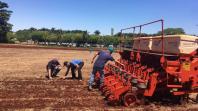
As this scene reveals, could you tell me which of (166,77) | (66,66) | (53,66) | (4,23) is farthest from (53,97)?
(4,23)

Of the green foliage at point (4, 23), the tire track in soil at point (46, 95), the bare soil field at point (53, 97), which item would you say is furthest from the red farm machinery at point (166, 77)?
the green foliage at point (4, 23)

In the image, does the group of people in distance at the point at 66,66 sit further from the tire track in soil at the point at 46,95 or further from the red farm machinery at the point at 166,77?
the red farm machinery at the point at 166,77

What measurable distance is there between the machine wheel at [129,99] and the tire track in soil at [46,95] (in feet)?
2.31

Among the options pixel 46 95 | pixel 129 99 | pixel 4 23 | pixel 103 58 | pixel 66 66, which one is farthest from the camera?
pixel 4 23

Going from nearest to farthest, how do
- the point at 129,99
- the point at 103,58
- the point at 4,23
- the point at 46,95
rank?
1. the point at 129,99
2. the point at 46,95
3. the point at 103,58
4. the point at 4,23

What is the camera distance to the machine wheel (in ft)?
33.1

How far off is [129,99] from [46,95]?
10.2 ft

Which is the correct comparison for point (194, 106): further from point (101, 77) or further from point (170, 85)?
point (101, 77)

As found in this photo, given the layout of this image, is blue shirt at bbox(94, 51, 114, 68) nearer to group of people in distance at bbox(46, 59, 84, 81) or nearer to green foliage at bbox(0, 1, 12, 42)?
group of people in distance at bbox(46, 59, 84, 81)

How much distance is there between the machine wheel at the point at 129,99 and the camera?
10.1m

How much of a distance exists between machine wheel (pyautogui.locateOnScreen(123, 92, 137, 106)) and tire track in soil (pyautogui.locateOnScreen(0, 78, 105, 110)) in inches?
27.8

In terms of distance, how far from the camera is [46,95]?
455 inches

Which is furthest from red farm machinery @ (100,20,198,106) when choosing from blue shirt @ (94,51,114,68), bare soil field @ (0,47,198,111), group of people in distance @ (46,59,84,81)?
group of people in distance @ (46,59,84,81)

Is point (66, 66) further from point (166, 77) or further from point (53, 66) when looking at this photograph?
point (166, 77)
